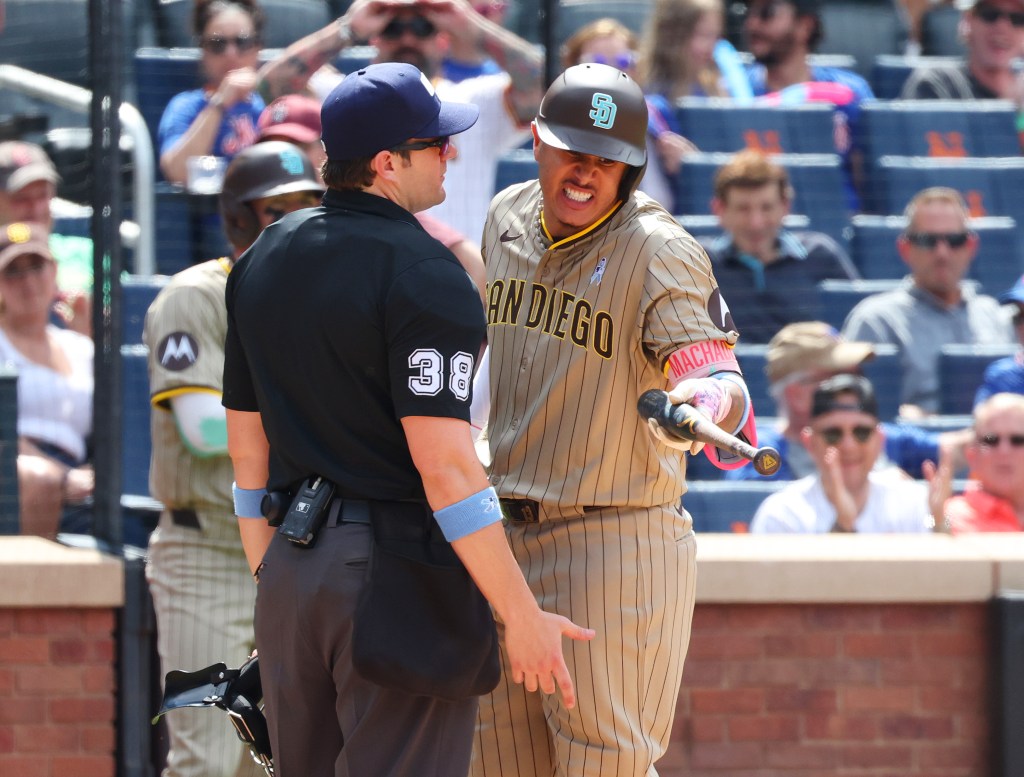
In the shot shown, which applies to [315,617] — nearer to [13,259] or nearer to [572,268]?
[572,268]

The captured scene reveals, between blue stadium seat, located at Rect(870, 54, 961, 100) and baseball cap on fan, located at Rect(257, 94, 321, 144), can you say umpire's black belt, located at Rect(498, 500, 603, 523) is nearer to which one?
baseball cap on fan, located at Rect(257, 94, 321, 144)

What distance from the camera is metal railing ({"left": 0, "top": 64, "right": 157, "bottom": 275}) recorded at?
4.96 meters

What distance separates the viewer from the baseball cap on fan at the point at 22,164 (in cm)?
493

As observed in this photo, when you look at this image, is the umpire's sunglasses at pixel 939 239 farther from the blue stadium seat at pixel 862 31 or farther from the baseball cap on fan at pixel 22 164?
the baseball cap on fan at pixel 22 164

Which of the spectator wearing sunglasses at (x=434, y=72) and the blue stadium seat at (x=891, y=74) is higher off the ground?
the blue stadium seat at (x=891, y=74)

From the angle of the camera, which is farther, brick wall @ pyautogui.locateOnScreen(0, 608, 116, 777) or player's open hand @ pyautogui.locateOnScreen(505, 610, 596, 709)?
brick wall @ pyautogui.locateOnScreen(0, 608, 116, 777)

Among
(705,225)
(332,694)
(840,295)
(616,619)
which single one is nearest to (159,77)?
(705,225)

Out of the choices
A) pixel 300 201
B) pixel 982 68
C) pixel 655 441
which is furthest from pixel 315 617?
pixel 982 68

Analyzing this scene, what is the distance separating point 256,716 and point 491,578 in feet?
2.25

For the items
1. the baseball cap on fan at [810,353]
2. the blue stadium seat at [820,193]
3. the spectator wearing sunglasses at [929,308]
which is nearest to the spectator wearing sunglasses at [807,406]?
the baseball cap on fan at [810,353]

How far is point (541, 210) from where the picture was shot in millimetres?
3059

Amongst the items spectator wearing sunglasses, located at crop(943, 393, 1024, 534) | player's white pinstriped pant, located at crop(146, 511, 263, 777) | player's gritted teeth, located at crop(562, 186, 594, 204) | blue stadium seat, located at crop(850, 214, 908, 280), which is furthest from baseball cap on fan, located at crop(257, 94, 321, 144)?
blue stadium seat, located at crop(850, 214, 908, 280)

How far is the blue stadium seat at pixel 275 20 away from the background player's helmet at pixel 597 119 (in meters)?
3.10

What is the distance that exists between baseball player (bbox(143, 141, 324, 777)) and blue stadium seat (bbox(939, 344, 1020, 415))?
2.65m
